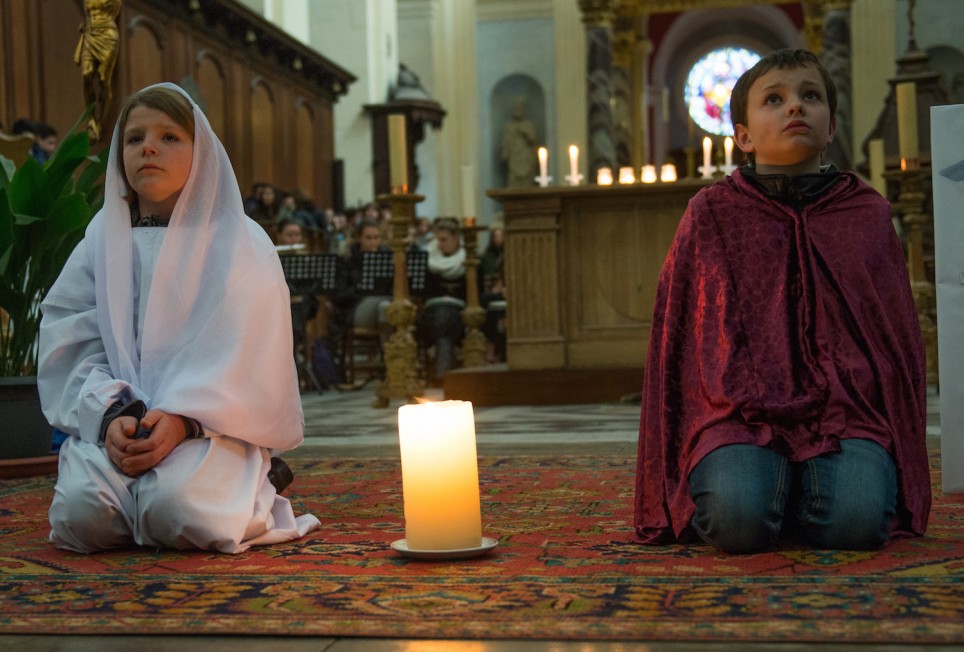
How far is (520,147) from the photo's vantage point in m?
21.8

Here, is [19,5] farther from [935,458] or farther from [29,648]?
[29,648]

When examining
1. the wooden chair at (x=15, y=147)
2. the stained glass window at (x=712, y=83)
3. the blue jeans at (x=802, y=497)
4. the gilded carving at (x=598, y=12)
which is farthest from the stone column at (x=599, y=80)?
the stained glass window at (x=712, y=83)

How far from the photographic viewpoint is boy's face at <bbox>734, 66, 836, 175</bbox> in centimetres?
277

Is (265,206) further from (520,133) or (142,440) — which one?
(520,133)

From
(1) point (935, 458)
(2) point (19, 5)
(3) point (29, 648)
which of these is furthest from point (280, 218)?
(3) point (29, 648)

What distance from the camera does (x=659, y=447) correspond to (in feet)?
9.39

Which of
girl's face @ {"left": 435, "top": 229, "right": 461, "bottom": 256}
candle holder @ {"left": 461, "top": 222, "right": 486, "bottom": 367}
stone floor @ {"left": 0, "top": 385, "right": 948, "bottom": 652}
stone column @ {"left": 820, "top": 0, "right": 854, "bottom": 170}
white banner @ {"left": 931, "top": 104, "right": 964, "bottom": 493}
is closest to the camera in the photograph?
stone floor @ {"left": 0, "top": 385, "right": 948, "bottom": 652}

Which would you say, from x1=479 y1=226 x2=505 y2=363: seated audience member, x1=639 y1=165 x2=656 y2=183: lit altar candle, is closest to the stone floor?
x1=479 y1=226 x2=505 y2=363: seated audience member

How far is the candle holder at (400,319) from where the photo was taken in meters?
7.46

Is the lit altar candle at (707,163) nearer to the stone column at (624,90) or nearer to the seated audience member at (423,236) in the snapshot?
the seated audience member at (423,236)

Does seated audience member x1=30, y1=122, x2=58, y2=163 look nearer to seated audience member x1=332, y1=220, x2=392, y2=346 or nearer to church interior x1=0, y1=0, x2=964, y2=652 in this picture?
church interior x1=0, y1=0, x2=964, y2=652

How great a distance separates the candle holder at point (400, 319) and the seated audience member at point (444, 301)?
6.26 feet

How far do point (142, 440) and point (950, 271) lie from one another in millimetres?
2050

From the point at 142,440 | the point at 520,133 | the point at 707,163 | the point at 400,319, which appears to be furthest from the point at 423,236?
the point at 142,440
